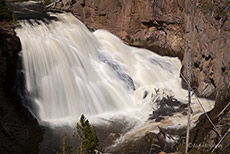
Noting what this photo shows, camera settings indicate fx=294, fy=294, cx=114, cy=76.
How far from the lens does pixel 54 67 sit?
17.2 meters

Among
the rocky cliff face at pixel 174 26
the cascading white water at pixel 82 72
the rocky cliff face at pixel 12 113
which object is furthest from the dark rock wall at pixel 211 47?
the rocky cliff face at pixel 12 113

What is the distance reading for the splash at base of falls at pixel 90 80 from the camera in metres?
15.9

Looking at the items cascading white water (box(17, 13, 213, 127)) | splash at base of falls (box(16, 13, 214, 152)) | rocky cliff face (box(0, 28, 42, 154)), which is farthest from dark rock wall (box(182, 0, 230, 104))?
rocky cliff face (box(0, 28, 42, 154))

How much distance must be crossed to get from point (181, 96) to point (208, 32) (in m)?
4.37

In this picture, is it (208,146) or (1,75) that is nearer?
(208,146)

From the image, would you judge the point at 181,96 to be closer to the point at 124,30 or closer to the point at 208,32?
the point at 208,32

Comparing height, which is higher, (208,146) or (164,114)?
(208,146)

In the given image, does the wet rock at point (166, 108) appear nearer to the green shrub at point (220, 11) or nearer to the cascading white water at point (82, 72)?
the cascading white water at point (82, 72)

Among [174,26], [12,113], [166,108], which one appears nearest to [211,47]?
[166,108]

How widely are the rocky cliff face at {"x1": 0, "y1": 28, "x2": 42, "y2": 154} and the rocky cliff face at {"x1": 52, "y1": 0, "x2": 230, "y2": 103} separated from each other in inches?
381

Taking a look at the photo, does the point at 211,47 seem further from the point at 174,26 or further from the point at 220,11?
the point at 174,26

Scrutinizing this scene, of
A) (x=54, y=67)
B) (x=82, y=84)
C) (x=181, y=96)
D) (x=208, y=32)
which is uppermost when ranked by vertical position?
(x=208, y=32)

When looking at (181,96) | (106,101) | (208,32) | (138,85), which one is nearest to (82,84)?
(106,101)

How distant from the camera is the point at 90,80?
59.7ft
